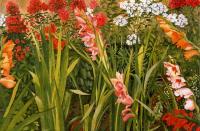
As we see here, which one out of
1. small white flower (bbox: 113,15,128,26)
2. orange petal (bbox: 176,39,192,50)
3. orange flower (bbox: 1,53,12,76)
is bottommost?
orange flower (bbox: 1,53,12,76)

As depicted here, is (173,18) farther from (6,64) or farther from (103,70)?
(6,64)

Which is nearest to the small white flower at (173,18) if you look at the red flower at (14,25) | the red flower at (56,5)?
the red flower at (56,5)

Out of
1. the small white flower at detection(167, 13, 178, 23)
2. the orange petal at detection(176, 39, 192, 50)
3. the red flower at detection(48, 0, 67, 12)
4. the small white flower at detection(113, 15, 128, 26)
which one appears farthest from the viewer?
the red flower at detection(48, 0, 67, 12)

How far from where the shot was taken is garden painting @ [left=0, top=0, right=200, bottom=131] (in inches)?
125

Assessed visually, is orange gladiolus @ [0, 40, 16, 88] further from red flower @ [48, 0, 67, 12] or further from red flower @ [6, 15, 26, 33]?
red flower @ [48, 0, 67, 12]

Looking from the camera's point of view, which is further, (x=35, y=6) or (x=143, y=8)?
(x=35, y=6)

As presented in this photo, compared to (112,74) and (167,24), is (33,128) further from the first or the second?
(167,24)

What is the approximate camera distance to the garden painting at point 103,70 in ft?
10.4

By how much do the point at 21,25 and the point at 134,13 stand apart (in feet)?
3.55

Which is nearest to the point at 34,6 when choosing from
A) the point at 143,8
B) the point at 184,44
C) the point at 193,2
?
the point at 143,8

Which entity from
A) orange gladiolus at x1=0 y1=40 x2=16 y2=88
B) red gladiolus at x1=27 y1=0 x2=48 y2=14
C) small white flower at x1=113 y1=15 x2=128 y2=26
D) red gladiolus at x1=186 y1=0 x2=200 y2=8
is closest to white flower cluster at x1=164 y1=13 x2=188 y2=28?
red gladiolus at x1=186 y1=0 x2=200 y2=8

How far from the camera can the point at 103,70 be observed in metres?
3.63

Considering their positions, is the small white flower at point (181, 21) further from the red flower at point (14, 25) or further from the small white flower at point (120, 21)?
the red flower at point (14, 25)

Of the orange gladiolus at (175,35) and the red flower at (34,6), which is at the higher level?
the red flower at (34,6)
